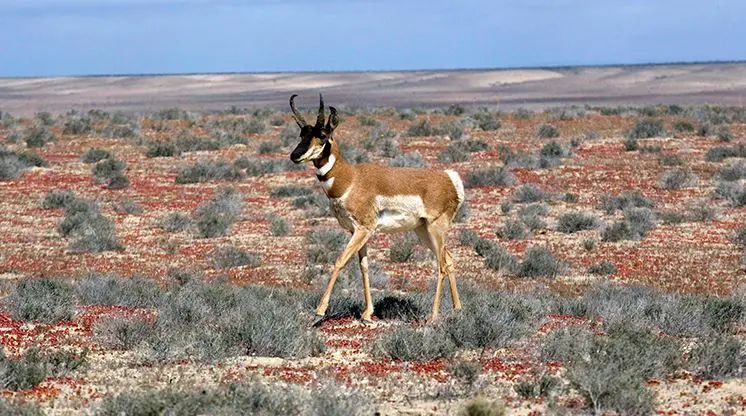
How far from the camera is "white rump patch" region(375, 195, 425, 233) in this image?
41.0ft

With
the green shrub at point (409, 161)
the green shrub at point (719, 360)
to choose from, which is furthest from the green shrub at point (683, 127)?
the green shrub at point (719, 360)

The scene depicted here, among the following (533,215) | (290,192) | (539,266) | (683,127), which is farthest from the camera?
(683,127)

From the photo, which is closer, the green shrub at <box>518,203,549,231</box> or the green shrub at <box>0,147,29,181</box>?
the green shrub at <box>518,203,549,231</box>

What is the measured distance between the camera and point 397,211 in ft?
41.3

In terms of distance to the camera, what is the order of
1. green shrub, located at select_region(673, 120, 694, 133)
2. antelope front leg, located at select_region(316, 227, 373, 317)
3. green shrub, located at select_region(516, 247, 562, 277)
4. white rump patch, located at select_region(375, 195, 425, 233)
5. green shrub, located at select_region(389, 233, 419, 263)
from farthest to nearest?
1. green shrub, located at select_region(673, 120, 694, 133)
2. green shrub, located at select_region(389, 233, 419, 263)
3. green shrub, located at select_region(516, 247, 562, 277)
4. white rump patch, located at select_region(375, 195, 425, 233)
5. antelope front leg, located at select_region(316, 227, 373, 317)

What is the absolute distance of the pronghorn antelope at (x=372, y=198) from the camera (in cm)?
1222

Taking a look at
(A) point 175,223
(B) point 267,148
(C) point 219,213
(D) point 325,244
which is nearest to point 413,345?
(D) point 325,244

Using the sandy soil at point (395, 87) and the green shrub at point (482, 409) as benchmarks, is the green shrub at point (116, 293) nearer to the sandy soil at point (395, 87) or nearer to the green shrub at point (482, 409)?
the green shrub at point (482, 409)

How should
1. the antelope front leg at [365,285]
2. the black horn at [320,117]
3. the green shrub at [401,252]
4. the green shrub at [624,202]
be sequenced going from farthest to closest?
the green shrub at [624,202] < the green shrub at [401,252] < the antelope front leg at [365,285] < the black horn at [320,117]

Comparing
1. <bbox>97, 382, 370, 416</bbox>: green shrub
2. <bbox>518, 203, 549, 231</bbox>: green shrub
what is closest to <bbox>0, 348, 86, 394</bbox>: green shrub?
<bbox>97, 382, 370, 416</bbox>: green shrub

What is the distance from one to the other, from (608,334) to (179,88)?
16417 cm

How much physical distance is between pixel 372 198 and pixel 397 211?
35 cm

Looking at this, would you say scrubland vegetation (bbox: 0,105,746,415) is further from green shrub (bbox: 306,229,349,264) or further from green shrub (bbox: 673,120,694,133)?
green shrub (bbox: 673,120,694,133)

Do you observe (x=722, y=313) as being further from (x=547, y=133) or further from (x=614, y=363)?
(x=547, y=133)
